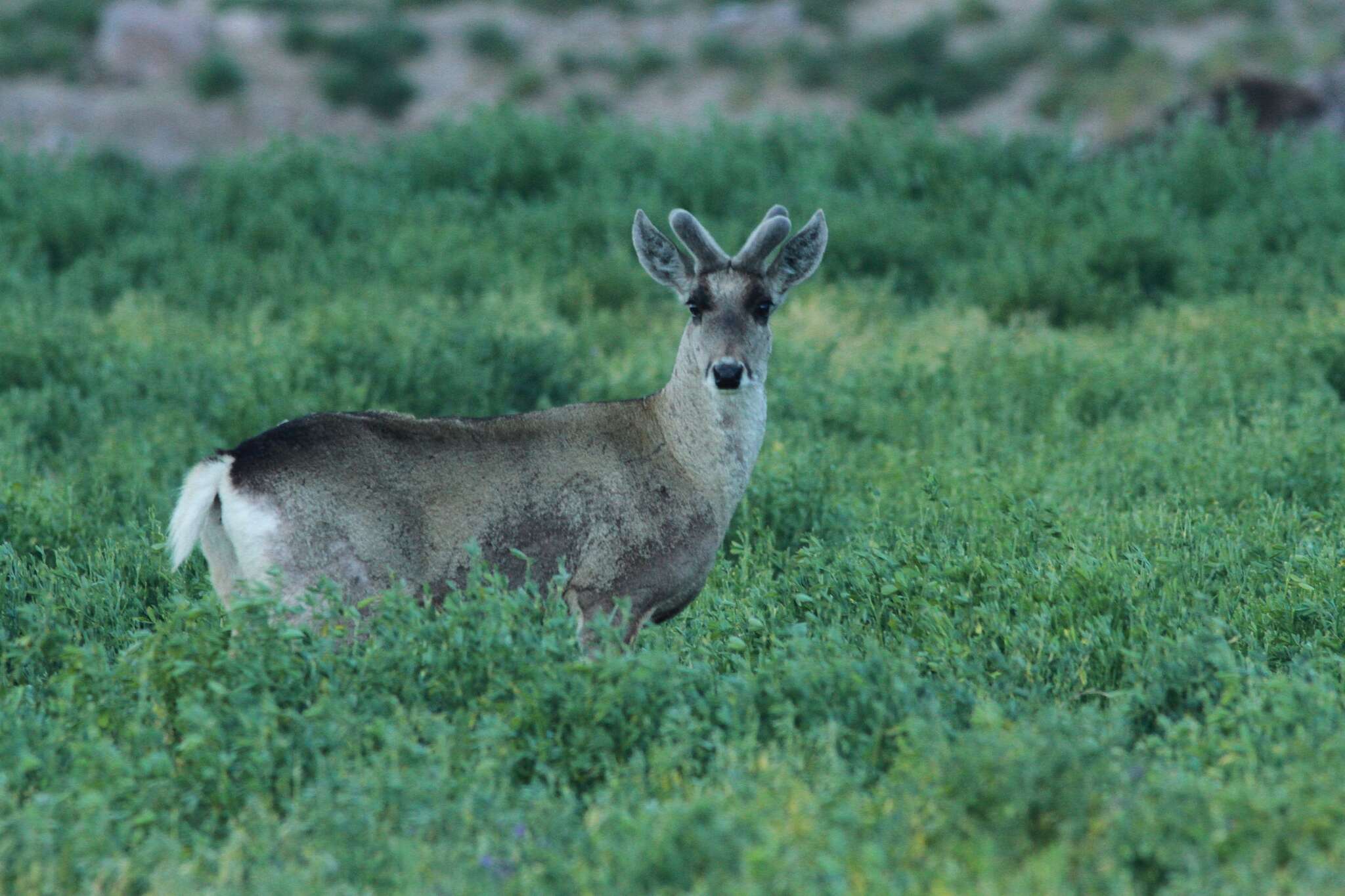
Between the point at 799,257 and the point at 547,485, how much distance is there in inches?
56.9

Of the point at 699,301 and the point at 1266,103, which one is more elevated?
the point at 1266,103

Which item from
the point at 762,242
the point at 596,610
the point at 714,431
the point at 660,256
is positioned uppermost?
the point at 762,242

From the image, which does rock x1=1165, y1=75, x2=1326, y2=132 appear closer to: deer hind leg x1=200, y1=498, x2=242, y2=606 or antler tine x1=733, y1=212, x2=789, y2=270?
antler tine x1=733, y1=212, x2=789, y2=270

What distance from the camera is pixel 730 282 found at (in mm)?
6102

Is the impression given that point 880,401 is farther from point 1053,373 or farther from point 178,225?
point 178,225

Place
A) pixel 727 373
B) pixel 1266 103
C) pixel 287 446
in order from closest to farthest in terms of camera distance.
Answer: pixel 287 446, pixel 727 373, pixel 1266 103

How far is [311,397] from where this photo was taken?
880cm

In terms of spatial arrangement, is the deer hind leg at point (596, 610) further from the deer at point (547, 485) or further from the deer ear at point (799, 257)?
the deer ear at point (799, 257)

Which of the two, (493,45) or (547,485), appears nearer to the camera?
(547,485)

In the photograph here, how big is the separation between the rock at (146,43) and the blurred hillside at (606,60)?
32 mm

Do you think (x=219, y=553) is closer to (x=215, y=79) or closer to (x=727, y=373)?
(x=727, y=373)

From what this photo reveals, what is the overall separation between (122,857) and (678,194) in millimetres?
9605

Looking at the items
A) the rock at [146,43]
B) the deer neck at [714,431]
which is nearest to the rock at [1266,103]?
the deer neck at [714,431]

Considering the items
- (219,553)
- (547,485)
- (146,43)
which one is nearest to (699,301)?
(547,485)
